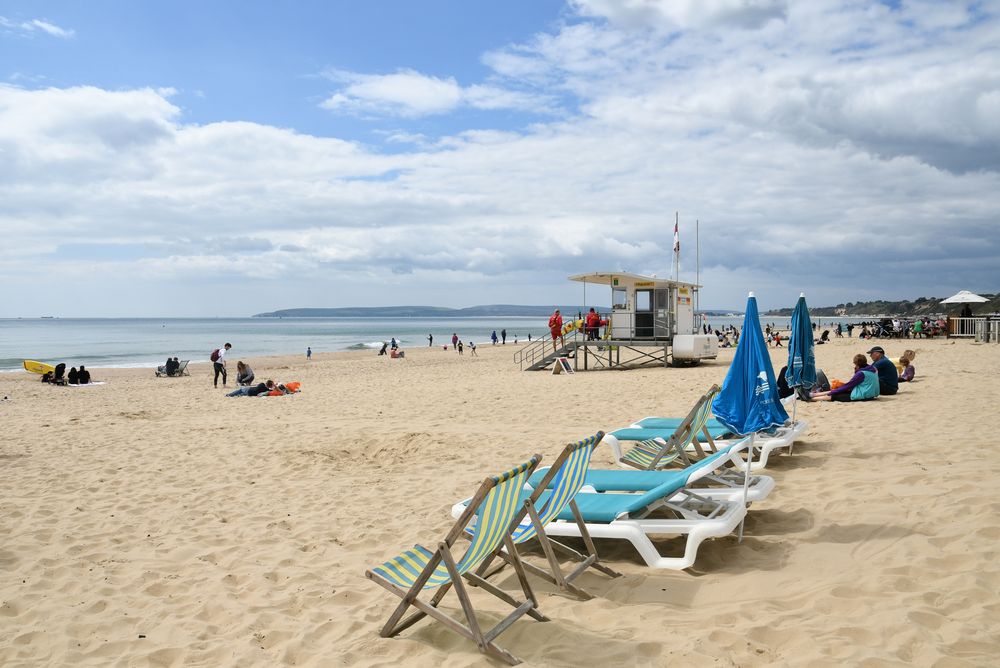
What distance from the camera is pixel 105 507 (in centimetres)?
624

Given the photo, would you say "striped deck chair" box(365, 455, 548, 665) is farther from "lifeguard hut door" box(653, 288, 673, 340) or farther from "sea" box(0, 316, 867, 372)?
"sea" box(0, 316, 867, 372)

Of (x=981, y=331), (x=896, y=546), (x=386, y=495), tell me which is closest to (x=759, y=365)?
(x=896, y=546)

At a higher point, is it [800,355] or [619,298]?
[619,298]

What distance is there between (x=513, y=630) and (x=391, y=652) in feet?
2.01

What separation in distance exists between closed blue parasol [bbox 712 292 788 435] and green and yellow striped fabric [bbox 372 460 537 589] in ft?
11.8

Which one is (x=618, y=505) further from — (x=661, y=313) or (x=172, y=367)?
(x=172, y=367)

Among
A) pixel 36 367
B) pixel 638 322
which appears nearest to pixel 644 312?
pixel 638 322

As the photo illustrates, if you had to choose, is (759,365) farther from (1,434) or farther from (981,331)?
(981,331)

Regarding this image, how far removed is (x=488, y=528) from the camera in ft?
11.1

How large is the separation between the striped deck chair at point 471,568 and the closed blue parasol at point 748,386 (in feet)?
11.5

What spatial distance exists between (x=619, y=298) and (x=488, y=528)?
772 inches

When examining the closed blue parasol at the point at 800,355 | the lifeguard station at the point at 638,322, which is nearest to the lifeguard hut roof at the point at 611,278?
the lifeguard station at the point at 638,322

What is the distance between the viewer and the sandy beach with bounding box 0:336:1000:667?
340cm

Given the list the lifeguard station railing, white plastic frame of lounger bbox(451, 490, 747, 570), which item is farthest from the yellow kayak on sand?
white plastic frame of lounger bbox(451, 490, 747, 570)
